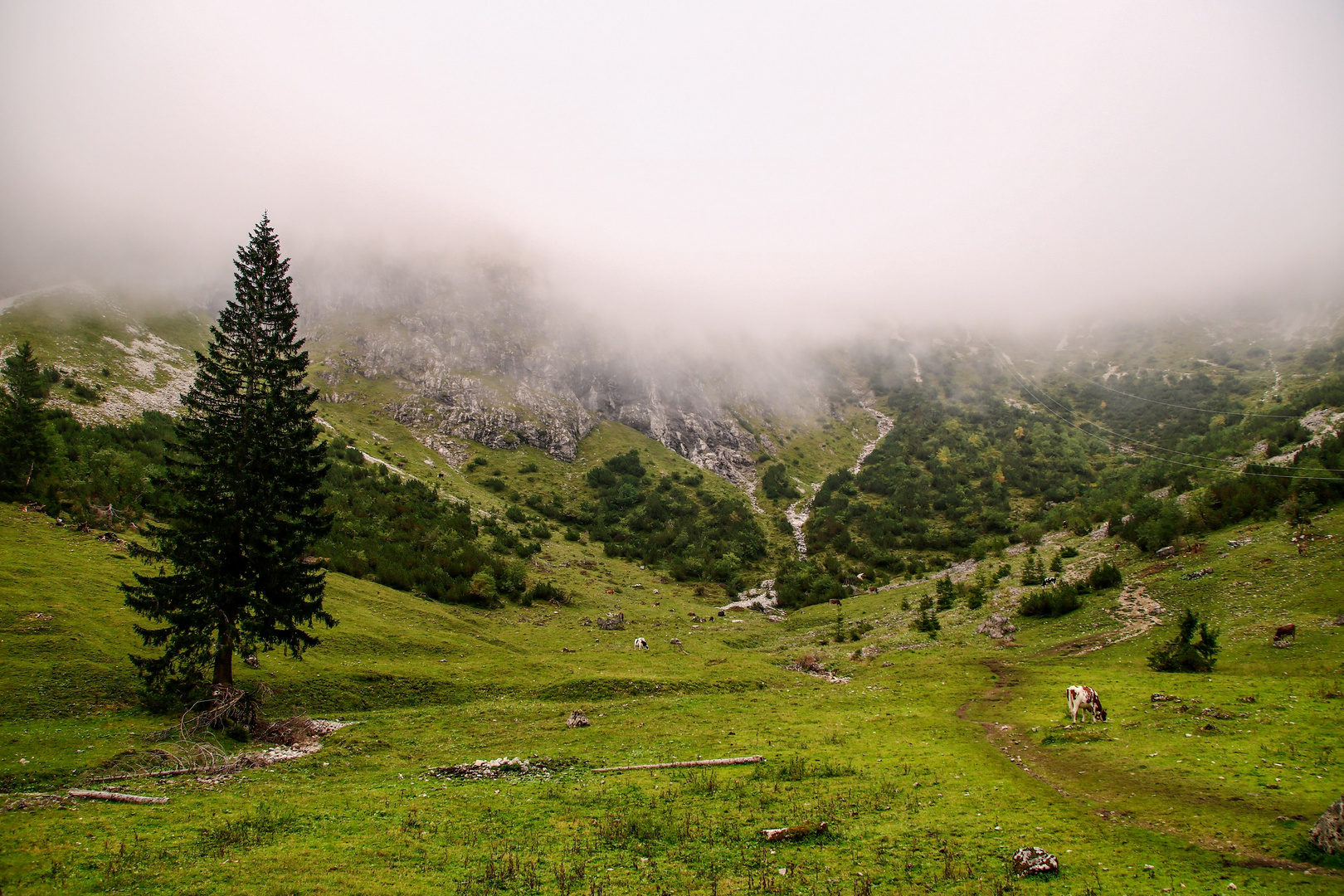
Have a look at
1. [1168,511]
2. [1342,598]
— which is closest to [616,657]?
[1342,598]

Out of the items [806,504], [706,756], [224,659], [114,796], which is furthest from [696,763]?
[806,504]

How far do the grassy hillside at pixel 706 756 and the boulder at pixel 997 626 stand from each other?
2.66 metres

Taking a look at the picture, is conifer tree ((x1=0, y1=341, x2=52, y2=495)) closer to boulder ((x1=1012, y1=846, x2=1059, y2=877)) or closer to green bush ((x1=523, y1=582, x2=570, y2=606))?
green bush ((x1=523, y1=582, x2=570, y2=606))

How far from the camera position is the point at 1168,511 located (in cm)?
5662

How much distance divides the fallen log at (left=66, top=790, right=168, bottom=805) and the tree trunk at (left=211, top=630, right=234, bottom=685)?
8.48 meters

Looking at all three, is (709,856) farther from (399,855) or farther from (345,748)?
(345,748)

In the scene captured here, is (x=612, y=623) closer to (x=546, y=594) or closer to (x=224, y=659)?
(x=546, y=594)

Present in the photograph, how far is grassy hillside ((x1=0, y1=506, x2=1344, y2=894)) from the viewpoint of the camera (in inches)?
455

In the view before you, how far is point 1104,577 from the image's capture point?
46.2m

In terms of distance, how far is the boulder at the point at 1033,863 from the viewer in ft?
36.2

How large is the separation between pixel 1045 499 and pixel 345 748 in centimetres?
14110

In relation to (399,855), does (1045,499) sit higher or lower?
higher

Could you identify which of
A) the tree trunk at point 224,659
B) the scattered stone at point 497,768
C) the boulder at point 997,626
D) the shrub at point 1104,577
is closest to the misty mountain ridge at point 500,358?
the tree trunk at point 224,659

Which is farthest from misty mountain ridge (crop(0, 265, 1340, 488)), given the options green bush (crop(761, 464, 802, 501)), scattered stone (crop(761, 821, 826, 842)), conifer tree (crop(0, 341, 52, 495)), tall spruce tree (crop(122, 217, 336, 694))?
scattered stone (crop(761, 821, 826, 842))
